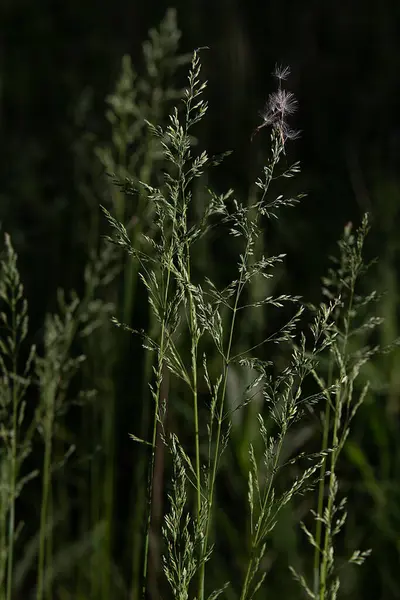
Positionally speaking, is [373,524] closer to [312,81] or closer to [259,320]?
[259,320]

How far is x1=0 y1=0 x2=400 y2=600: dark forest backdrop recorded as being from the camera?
5.66 feet

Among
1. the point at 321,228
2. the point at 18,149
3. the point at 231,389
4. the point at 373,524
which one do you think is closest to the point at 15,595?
the point at 231,389

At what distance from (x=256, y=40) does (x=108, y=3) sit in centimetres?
79

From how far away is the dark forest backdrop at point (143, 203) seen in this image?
173 centimetres

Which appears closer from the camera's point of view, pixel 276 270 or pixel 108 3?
pixel 276 270

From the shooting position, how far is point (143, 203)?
1.67m

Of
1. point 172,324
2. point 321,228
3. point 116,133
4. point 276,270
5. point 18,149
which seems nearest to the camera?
point 172,324

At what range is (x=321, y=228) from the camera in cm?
301

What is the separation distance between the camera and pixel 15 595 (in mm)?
2000

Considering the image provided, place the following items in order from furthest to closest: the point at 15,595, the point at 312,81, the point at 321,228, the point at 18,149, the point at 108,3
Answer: the point at 108,3, the point at 312,81, the point at 18,149, the point at 321,228, the point at 15,595

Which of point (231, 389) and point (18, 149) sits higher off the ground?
point (18, 149)

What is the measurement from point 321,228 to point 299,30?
4.90ft

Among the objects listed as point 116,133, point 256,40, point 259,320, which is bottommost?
point 259,320

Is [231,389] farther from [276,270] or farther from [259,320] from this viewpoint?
[276,270]
